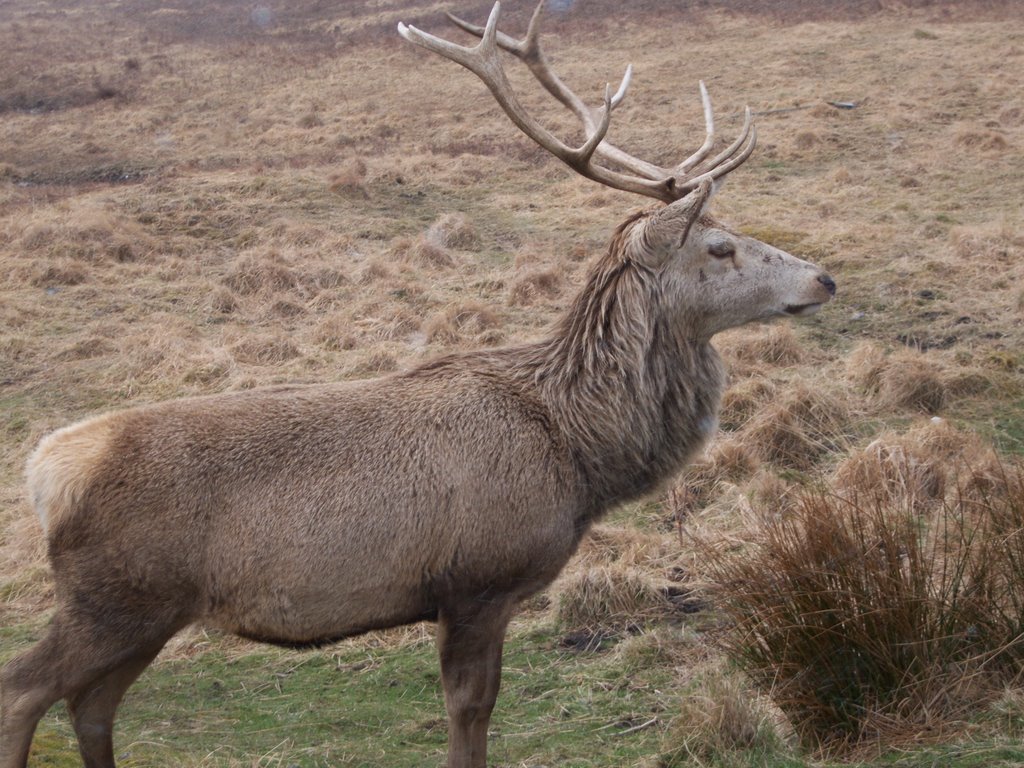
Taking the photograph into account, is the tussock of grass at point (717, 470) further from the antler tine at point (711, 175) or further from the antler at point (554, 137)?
the antler tine at point (711, 175)

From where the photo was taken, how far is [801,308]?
16.3 ft

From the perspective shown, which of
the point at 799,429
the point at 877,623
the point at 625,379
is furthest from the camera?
the point at 799,429

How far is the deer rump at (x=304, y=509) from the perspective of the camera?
4020 mm

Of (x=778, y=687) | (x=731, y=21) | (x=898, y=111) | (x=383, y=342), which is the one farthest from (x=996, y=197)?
A: (x=731, y=21)

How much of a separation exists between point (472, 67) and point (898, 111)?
50.3ft

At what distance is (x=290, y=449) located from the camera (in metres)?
4.25

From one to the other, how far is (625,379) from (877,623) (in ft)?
4.74

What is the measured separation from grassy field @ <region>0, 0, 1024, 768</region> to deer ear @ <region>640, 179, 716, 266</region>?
1.22 meters

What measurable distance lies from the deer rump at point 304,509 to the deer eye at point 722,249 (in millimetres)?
1180

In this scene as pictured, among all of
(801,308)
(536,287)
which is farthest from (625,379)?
(536,287)

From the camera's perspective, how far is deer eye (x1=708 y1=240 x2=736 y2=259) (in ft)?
16.0

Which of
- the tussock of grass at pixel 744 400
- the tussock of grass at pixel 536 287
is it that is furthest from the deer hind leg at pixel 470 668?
the tussock of grass at pixel 536 287

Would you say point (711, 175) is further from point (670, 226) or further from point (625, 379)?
point (625, 379)

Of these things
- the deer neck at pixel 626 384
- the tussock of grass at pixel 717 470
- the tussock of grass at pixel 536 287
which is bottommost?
the tussock of grass at pixel 536 287
